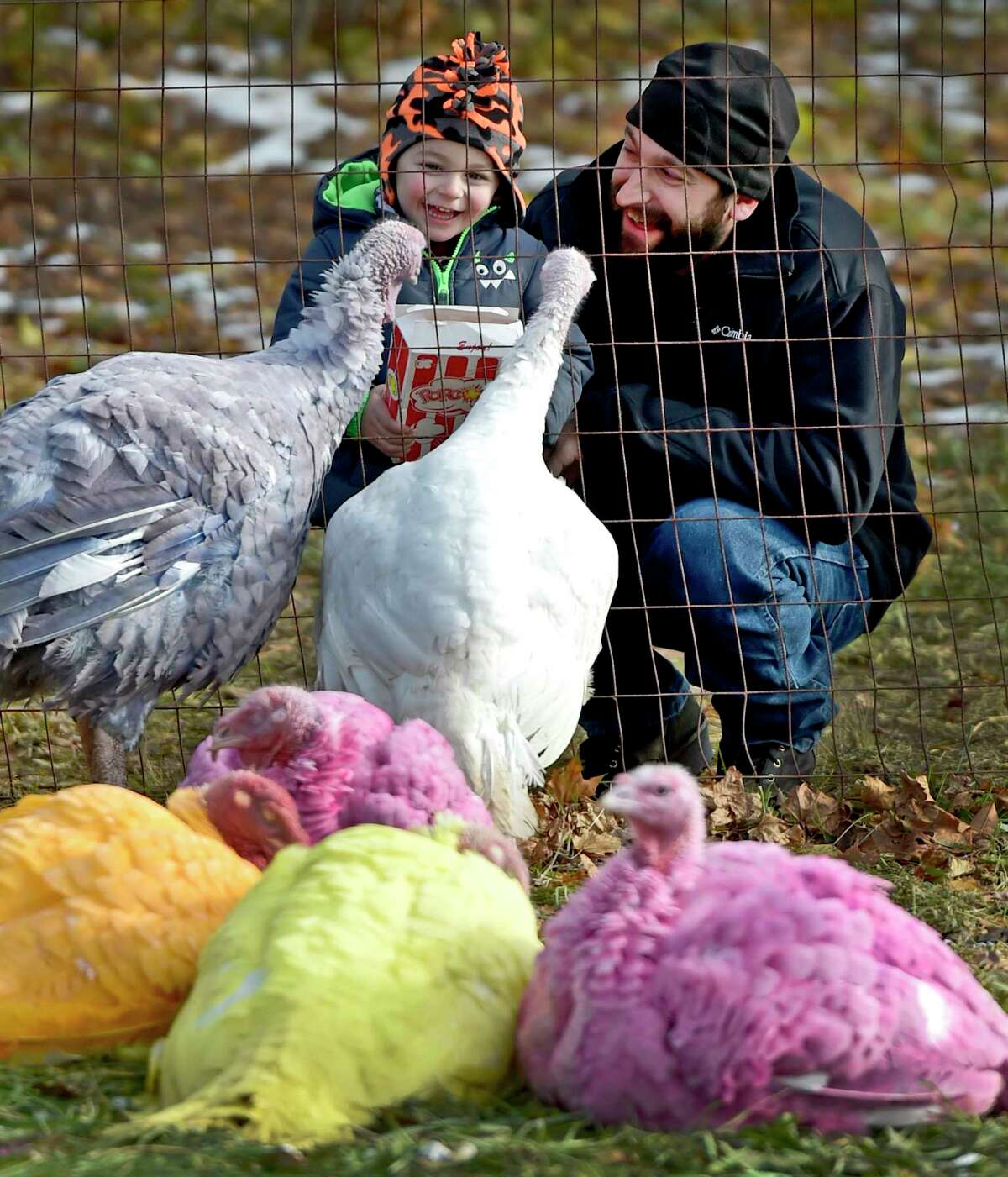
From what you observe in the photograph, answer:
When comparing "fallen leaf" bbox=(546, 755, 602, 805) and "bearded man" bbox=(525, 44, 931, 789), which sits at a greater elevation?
"bearded man" bbox=(525, 44, 931, 789)

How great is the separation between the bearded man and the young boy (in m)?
0.19

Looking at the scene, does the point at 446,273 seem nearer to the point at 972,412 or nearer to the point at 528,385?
the point at 528,385

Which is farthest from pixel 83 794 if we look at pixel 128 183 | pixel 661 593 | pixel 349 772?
pixel 128 183

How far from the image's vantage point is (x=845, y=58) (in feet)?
37.9

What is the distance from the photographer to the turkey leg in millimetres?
3564

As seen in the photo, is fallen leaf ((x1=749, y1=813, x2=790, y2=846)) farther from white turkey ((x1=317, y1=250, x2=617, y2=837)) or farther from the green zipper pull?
the green zipper pull

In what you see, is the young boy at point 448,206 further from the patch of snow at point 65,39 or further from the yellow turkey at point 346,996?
the patch of snow at point 65,39

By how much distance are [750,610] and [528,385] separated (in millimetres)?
881

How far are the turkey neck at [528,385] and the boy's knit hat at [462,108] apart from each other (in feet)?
1.42

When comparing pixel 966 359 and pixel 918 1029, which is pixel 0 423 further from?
pixel 966 359

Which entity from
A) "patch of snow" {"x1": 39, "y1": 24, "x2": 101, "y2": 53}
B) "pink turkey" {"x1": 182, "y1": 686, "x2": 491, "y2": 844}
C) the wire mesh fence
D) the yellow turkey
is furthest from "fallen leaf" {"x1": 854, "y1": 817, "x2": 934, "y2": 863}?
"patch of snow" {"x1": 39, "y1": 24, "x2": 101, "y2": 53}

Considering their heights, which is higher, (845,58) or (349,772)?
(845,58)

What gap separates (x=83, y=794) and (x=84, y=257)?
7285 mm

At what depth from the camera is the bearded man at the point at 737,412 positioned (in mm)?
3963
